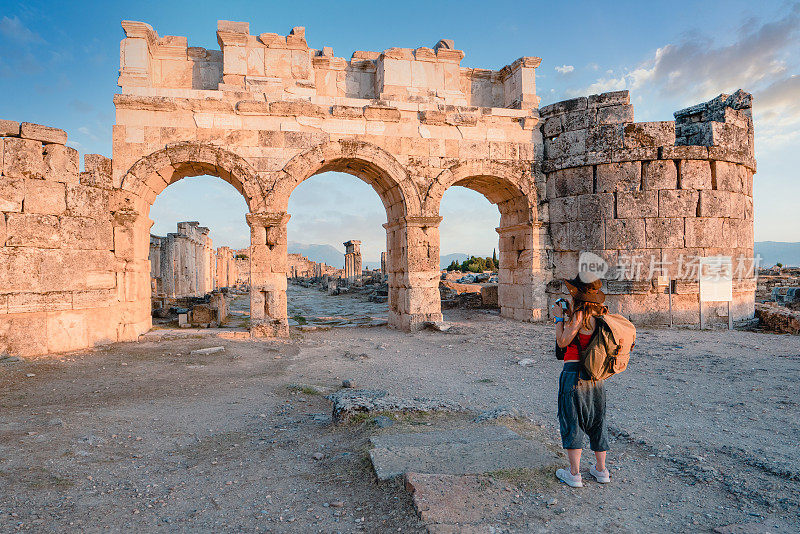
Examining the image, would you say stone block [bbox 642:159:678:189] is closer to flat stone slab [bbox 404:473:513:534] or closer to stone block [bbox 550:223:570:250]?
stone block [bbox 550:223:570:250]

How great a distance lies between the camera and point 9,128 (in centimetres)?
691

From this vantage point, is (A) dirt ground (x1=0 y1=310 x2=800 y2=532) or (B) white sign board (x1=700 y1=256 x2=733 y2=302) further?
(B) white sign board (x1=700 y1=256 x2=733 y2=302)

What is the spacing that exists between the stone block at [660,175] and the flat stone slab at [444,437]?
25.5 ft

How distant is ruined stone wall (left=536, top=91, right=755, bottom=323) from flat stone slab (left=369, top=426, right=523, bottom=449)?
703 cm

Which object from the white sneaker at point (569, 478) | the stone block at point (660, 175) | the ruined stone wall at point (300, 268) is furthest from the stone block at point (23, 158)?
the ruined stone wall at point (300, 268)

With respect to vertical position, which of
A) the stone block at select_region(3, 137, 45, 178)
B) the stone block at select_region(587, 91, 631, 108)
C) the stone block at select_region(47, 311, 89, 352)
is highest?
the stone block at select_region(587, 91, 631, 108)

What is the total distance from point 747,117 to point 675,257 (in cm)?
372

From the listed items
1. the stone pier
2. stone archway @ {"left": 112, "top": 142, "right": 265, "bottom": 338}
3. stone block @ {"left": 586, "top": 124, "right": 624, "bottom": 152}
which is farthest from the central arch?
the stone pier

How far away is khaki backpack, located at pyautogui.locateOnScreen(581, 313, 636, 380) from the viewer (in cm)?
265

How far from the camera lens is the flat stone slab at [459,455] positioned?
2805mm

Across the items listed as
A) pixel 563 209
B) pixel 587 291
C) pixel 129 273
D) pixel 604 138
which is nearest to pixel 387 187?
pixel 563 209

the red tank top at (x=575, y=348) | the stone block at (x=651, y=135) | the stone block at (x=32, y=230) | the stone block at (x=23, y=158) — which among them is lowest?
the red tank top at (x=575, y=348)

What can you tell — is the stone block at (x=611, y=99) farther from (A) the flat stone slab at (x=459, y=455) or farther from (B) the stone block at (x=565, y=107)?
(A) the flat stone slab at (x=459, y=455)

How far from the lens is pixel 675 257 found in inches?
358
